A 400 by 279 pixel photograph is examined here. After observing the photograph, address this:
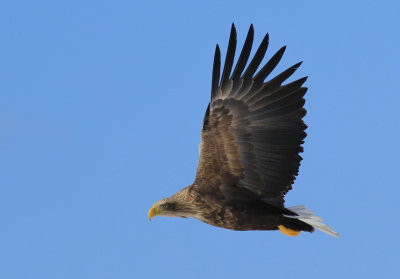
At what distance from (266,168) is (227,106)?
910 mm

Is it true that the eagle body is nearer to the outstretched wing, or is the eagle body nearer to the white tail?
the outstretched wing

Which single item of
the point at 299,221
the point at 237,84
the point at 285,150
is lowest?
the point at 299,221

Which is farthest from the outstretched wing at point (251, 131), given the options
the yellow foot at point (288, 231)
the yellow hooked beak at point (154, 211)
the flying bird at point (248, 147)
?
the yellow hooked beak at point (154, 211)

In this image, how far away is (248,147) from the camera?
9805mm

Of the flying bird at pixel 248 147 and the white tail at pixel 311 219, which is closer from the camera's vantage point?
the flying bird at pixel 248 147

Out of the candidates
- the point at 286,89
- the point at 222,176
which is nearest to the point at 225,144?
the point at 222,176

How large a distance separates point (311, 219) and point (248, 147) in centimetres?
129

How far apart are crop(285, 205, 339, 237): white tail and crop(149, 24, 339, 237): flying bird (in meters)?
0.03

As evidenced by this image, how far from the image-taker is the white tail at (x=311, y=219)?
32.9 ft

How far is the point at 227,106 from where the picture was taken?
975 cm

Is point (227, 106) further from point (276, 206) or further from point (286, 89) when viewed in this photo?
point (276, 206)

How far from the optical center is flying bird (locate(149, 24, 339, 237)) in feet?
31.8

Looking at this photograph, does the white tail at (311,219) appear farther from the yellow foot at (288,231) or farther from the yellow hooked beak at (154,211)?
the yellow hooked beak at (154,211)

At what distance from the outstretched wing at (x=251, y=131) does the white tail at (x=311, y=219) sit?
447 millimetres
